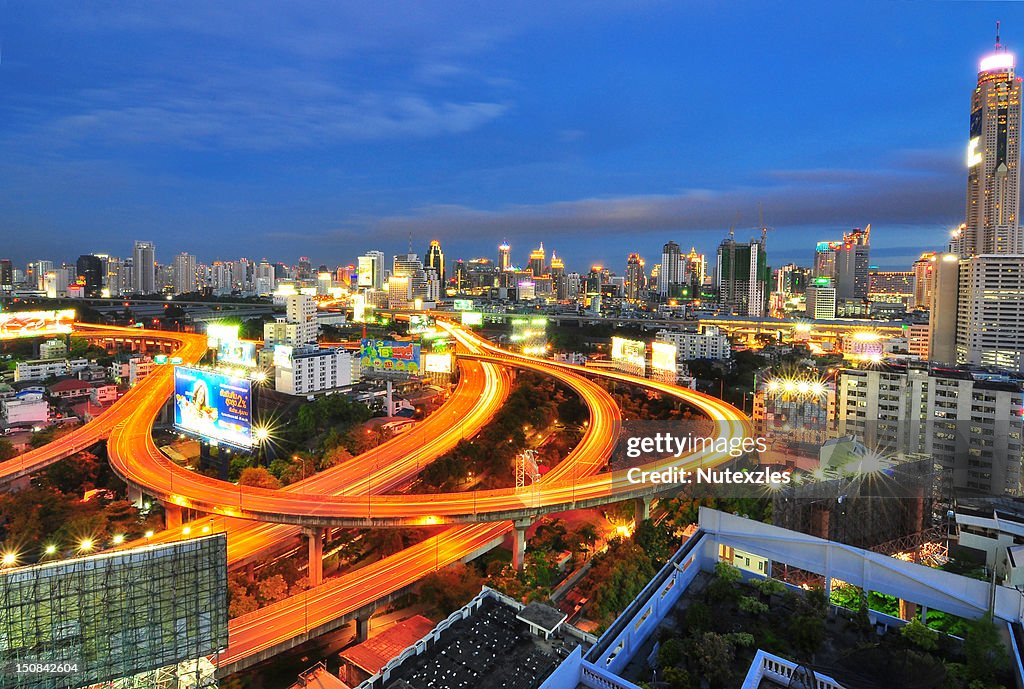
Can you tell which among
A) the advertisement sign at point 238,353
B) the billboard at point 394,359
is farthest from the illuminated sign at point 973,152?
the advertisement sign at point 238,353

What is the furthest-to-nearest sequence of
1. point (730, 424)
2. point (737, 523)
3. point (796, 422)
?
point (796, 422), point (730, 424), point (737, 523)

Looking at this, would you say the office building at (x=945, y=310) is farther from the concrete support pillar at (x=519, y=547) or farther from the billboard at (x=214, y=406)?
the billboard at (x=214, y=406)

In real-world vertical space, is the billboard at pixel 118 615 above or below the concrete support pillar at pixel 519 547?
above

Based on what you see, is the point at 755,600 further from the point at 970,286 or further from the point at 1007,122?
the point at 1007,122

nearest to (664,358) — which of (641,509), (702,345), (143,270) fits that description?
(702,345)

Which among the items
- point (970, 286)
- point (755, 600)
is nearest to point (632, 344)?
point (970, 286)

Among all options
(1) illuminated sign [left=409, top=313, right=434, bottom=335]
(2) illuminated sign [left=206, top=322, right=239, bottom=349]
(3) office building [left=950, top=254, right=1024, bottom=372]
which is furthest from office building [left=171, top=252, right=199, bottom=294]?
(3) office building [left=950, top=254, right=1024, bottom=372]
